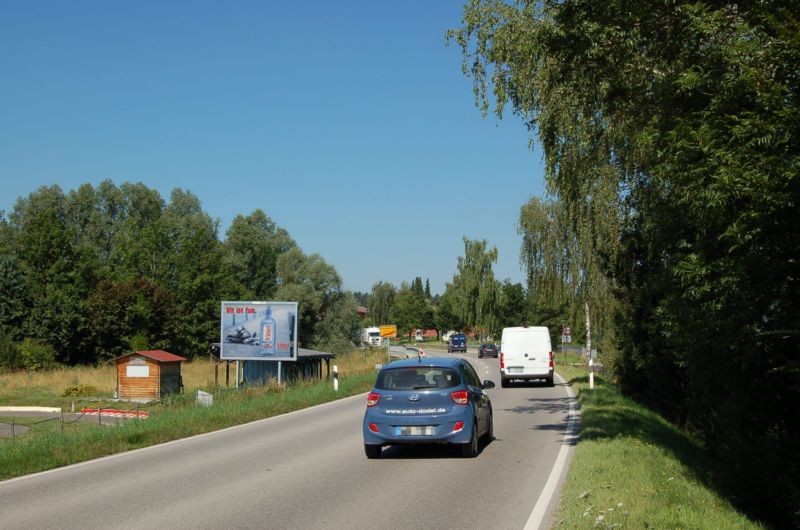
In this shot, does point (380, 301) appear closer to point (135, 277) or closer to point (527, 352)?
point (135, 277)

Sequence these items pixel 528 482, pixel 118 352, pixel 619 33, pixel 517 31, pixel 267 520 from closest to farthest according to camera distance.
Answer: pixel 267 520
pixel 528 482
pixel 619 33
pixel 517 31
pixel 118 352

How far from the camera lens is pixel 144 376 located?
38.8m

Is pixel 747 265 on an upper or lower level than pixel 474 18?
lower

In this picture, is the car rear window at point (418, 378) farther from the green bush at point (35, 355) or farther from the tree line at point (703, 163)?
the green bush at point (35, 355)

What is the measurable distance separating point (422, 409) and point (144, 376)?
1149 inches

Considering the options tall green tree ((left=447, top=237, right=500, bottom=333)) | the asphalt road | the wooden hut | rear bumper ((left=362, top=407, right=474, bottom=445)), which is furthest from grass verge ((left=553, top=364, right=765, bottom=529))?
tall green tree ((left=447, top=237, right=500, bottom=333))

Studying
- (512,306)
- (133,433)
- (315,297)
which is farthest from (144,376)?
(512,306)

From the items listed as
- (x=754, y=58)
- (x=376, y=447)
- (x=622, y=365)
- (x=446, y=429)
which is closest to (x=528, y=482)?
(x=446, y=429)

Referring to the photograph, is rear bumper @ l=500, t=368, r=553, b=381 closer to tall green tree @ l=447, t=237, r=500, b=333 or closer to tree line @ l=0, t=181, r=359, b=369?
tree line @ l=0, t=181, r=359, b=369

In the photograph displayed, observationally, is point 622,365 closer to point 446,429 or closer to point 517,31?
point 517,31

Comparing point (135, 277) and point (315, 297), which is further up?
point (135, 277)

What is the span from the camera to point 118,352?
7444 centimetres

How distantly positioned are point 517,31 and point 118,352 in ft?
207

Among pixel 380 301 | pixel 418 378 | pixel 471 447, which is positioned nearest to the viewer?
pixel 471 447
